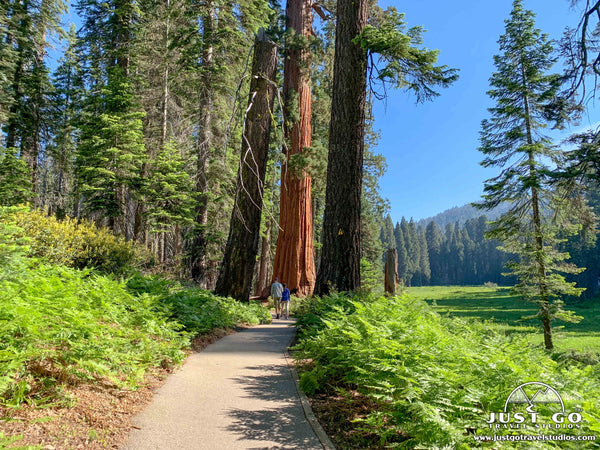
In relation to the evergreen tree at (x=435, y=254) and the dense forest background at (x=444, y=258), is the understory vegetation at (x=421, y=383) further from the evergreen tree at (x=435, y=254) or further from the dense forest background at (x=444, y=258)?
the evergreen tree at (x=435, y=254)

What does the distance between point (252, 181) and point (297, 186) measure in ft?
18.7

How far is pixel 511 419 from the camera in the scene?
2414 millimetres

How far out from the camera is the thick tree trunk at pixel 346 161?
23.0 feet

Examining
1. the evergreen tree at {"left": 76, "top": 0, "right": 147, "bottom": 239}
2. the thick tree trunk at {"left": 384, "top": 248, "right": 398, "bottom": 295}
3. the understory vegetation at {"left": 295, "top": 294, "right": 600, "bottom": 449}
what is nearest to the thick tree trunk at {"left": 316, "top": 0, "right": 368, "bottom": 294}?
the thick tree trunk at {"left": 384, "top": 248, "right": 398, "bottom": 295}

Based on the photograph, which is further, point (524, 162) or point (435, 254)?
point (435, 254)

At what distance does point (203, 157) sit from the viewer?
50.3 ft

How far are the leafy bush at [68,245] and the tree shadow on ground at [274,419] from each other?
18.5ft

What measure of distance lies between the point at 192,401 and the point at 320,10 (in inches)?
710

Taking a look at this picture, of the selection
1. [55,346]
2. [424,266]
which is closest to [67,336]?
[55,346]

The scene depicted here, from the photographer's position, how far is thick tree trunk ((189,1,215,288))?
573 inches

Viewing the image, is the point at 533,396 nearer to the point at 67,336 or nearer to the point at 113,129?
the point at 67,336

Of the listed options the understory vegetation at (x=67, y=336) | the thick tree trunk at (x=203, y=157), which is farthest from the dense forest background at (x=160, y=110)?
the understory vegetation at (x=67, y=336)

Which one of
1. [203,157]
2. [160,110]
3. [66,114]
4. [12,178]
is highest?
[66,114]

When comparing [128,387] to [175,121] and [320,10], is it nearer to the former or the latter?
[320,10]
